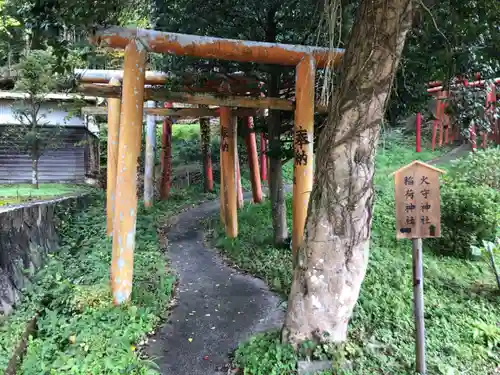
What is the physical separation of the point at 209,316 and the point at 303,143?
301cm

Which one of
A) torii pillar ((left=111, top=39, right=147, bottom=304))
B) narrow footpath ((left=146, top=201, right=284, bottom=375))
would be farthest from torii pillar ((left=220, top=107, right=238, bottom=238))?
torii pillar ((left=111, top=39, right=147, bottom=304))

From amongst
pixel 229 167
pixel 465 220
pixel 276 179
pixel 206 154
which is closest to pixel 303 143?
pixel 276 179

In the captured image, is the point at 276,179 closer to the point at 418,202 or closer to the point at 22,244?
the point at 418,202

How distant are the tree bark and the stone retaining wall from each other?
15.3 ft

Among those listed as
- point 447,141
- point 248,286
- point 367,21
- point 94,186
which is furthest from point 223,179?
point 447,141

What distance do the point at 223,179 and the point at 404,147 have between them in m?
15.9

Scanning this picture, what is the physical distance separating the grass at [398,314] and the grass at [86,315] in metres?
1.40

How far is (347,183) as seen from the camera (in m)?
3.79

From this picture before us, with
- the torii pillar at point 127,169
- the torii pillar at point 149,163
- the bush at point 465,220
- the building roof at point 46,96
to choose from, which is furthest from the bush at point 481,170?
the building roof at point 46,96

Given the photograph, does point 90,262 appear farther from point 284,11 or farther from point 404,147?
point 404,147

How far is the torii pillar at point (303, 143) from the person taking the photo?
236 inches

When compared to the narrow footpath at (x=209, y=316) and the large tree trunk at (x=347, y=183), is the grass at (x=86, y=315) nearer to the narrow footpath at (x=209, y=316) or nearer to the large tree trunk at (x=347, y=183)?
the narrow footpath at (x=209, y=316)

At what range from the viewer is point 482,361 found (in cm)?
447

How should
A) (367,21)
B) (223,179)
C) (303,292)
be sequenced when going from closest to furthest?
(367,21) < (303,292) < (223,179)
